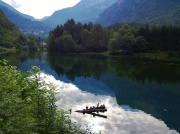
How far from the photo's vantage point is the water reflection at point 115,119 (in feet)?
168

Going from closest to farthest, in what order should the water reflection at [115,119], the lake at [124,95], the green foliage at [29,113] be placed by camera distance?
the green foliage at [29,113], the water reflection at [115,119], the lake at [124,95]

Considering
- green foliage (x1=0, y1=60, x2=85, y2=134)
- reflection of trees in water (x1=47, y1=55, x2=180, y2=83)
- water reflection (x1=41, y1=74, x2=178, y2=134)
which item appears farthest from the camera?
reflection of trees in water (x1=47, y1=55, x2=180, y2=83)

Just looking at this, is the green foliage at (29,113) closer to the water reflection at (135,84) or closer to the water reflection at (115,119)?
the water reflection at (115,119)

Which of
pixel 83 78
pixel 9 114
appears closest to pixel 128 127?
pixel 9 114

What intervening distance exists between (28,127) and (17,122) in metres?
1.15

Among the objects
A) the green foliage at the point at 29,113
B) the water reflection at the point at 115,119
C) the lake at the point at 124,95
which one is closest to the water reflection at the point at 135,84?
the lake at the point at 124,95

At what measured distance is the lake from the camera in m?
54.4

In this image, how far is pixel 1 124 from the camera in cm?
2423

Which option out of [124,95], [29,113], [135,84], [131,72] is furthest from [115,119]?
[131,72]

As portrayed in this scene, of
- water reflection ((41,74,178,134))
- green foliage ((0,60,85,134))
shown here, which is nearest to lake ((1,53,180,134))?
water reflection ((41,74,178,134))

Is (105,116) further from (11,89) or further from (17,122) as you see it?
(17,122)

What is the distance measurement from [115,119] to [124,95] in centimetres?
2652

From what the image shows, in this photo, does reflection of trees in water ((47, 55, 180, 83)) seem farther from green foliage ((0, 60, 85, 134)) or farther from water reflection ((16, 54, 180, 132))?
green foliage ((0, 60, 85, 134))

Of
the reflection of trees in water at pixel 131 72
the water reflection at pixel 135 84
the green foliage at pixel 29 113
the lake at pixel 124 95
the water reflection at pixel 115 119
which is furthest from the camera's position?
the reflection of trees in water at pixel 131 72
